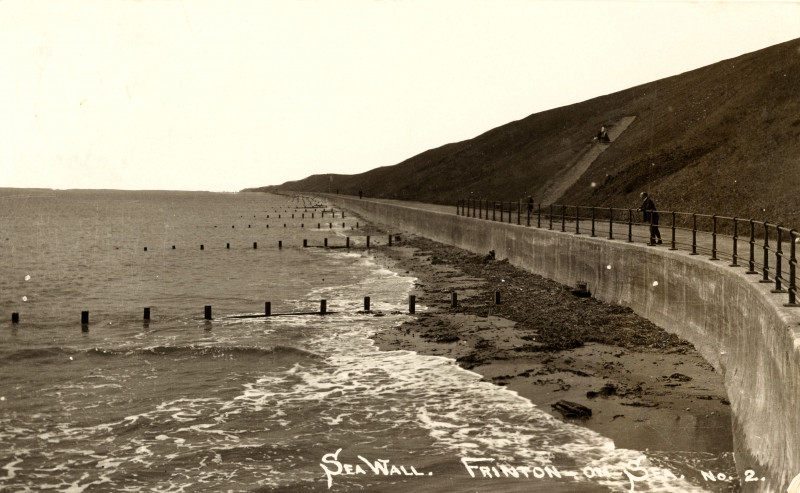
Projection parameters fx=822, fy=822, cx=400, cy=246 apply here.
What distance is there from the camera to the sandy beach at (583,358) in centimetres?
1243

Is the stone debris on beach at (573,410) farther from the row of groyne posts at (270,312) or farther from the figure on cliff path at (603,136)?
the figure on cliff path at (603,136)

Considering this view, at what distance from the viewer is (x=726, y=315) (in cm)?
1367

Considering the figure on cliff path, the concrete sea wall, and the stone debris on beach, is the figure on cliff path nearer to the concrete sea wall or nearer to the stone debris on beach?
the concrete sea wall

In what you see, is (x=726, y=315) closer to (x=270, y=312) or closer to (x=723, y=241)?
(x=723, y=241)

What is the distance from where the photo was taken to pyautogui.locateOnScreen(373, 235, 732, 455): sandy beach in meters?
12.4

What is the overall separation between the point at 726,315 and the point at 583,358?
3.90 meters

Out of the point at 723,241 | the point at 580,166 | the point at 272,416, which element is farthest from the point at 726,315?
the point at 580,166

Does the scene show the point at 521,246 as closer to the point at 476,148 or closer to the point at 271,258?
the point at 271,258

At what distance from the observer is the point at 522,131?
134 meters

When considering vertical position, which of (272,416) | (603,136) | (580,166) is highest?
(603,136)

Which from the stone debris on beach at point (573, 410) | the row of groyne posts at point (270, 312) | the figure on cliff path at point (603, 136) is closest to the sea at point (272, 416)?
the row of groyne posts at point (270, 312)

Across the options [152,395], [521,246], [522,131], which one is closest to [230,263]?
[521,246]

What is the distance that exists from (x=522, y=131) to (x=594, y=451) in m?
125

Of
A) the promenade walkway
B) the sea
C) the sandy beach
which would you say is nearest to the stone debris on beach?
the sandy beach
